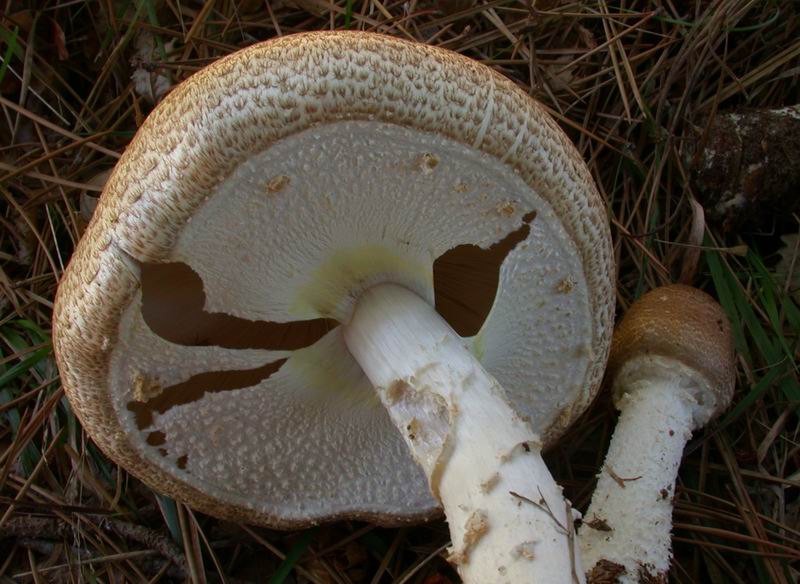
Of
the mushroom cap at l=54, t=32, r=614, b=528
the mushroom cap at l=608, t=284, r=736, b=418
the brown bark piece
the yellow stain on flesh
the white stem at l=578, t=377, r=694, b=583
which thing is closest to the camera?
the mushroom cap at l=54, t=32, r=614, b=528

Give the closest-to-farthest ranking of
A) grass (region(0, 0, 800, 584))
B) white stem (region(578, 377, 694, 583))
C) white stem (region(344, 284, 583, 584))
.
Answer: white stem (region(344, 284, 583, 584))
white stem (region(578, 377, 694, 583))
grass (region(0, 0, 800, 584))

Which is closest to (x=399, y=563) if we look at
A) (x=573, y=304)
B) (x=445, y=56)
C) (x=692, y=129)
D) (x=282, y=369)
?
(x=282, y=369)

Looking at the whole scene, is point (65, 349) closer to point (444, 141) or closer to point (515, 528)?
point (444, 141)

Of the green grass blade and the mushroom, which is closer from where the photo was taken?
the mushroom

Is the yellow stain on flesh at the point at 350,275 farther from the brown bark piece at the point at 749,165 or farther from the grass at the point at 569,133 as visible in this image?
the brown bark piece at the point at 749,165

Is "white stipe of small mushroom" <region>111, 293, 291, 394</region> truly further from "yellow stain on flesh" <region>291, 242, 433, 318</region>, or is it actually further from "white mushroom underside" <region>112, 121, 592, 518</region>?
"yellow stain on flesh" <region>291, 242, 433, 318</region>

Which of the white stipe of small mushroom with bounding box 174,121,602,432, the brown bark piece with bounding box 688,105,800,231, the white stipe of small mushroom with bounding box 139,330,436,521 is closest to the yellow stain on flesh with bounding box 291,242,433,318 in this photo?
the white stipe of small mushroom with bounding box 174,121,602,432
